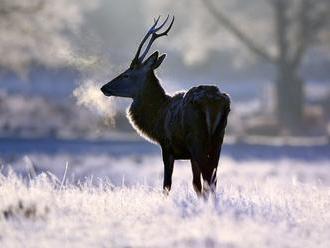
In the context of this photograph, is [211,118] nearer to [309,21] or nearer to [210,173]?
[210,173]

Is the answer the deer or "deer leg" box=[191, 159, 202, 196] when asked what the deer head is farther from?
"deer leg" box=[191, 159, 202, 196]

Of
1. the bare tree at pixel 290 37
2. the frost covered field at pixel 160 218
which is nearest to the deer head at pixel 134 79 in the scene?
the frost covered field at pixel 160 218

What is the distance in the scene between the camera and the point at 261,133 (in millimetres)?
35531

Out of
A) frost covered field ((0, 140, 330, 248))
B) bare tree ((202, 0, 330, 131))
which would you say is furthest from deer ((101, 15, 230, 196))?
bare tree ((202, 0, 330, 131))

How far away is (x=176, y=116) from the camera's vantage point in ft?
35.2

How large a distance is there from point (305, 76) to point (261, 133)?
38269 mm

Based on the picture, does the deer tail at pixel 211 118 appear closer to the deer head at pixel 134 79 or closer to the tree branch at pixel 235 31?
the deer head at pixel 134 79

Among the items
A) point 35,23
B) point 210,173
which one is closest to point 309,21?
point 35,23

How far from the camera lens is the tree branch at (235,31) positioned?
39.3 meters

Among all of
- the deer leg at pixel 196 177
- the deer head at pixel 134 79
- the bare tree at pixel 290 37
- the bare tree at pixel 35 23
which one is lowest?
the deer leg at pixel 196 177

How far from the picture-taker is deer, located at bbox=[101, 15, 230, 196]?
10.3 meters

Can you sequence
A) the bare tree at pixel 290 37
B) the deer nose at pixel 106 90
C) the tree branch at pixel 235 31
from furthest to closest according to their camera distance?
the tree branch at pixel 235 31
the bare tree at pixel 290 37
the deer nose at pixel 106 90

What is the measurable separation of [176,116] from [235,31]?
29108mm

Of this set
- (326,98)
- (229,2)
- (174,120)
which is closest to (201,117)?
(174,120)
